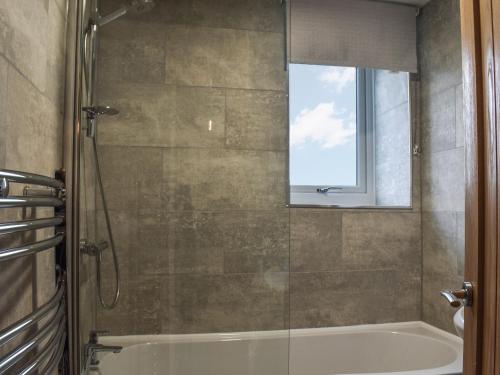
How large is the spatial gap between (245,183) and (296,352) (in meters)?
0.95

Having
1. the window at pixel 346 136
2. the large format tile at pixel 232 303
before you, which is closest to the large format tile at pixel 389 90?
the window at pixel 346 136

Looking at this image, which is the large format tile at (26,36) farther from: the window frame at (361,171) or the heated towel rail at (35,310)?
the window frame at (361,171)

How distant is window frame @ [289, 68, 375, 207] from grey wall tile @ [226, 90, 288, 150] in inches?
19.6

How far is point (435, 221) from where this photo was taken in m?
2.09

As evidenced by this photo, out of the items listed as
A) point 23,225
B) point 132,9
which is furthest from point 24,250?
point 132,9

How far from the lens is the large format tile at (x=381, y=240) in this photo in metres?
2.11

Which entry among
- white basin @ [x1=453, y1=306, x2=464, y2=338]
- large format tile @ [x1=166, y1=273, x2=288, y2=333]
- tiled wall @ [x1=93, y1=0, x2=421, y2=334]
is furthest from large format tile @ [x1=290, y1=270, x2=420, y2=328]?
white basin @ [x1=453, y1=306, x2=464, y2=338]

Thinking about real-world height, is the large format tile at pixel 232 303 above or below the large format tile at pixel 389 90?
below

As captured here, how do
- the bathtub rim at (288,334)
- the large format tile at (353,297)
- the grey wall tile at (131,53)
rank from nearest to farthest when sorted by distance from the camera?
the grey wall tile at (131,53) < the bathtub rim at (288,334) < the large format tile at (353,297)

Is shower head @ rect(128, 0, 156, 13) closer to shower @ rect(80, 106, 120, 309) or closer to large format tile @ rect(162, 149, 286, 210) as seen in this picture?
shower @ rect(80, 106, 120, 309)

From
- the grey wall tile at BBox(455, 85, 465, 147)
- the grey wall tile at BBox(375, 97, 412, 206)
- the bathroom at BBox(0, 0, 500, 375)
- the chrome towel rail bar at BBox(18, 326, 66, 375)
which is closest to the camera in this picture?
the chrome towel rail bar at BBox(18, 326, 66, 375)

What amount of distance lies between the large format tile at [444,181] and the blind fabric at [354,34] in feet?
1.89

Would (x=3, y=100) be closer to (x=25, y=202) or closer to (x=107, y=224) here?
(x=25, y=202)

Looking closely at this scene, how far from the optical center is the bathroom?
3.12 ft
